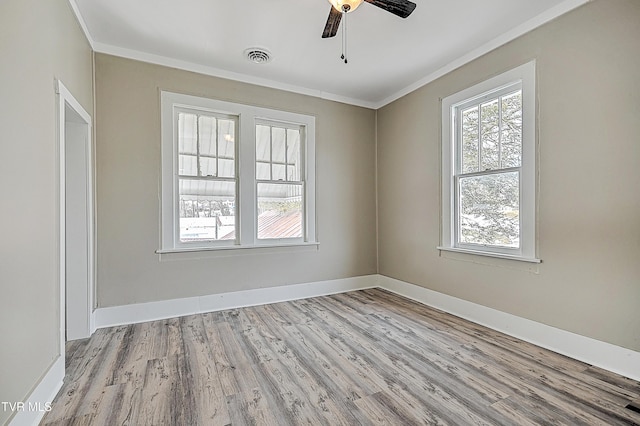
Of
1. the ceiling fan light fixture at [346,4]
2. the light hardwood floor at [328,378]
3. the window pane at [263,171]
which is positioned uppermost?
the ceiling fan light fixture at [346,4]

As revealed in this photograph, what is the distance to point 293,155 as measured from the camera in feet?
14.4

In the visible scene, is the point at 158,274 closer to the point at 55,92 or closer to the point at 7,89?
the point at 55,92

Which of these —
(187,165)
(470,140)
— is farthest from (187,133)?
(470,140)

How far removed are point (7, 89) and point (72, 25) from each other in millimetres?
1456

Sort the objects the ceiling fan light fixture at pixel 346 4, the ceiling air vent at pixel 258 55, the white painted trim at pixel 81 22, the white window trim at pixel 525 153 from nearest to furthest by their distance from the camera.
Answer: the ceiling fan light fixture at pixel 346 4, the white painted trim at pixel 81 22, the white window trim at pixel 525 153, the ceiling air vent at pixel 258 55

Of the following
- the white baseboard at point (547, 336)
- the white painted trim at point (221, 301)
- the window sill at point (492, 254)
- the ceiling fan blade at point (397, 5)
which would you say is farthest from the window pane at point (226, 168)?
the white baseboard at point (547, 336)

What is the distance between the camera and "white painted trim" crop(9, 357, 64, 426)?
1.61 meters

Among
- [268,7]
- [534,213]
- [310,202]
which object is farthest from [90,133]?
[534,213]

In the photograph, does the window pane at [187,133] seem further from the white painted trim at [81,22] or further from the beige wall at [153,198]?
the white painted trim at [81,22]

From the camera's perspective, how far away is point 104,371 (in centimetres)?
235

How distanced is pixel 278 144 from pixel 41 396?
10.9 feet

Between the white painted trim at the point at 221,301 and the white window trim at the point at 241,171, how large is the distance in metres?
0.59

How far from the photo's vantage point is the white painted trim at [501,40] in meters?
2.58

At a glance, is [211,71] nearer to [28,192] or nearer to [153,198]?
[153,198]
